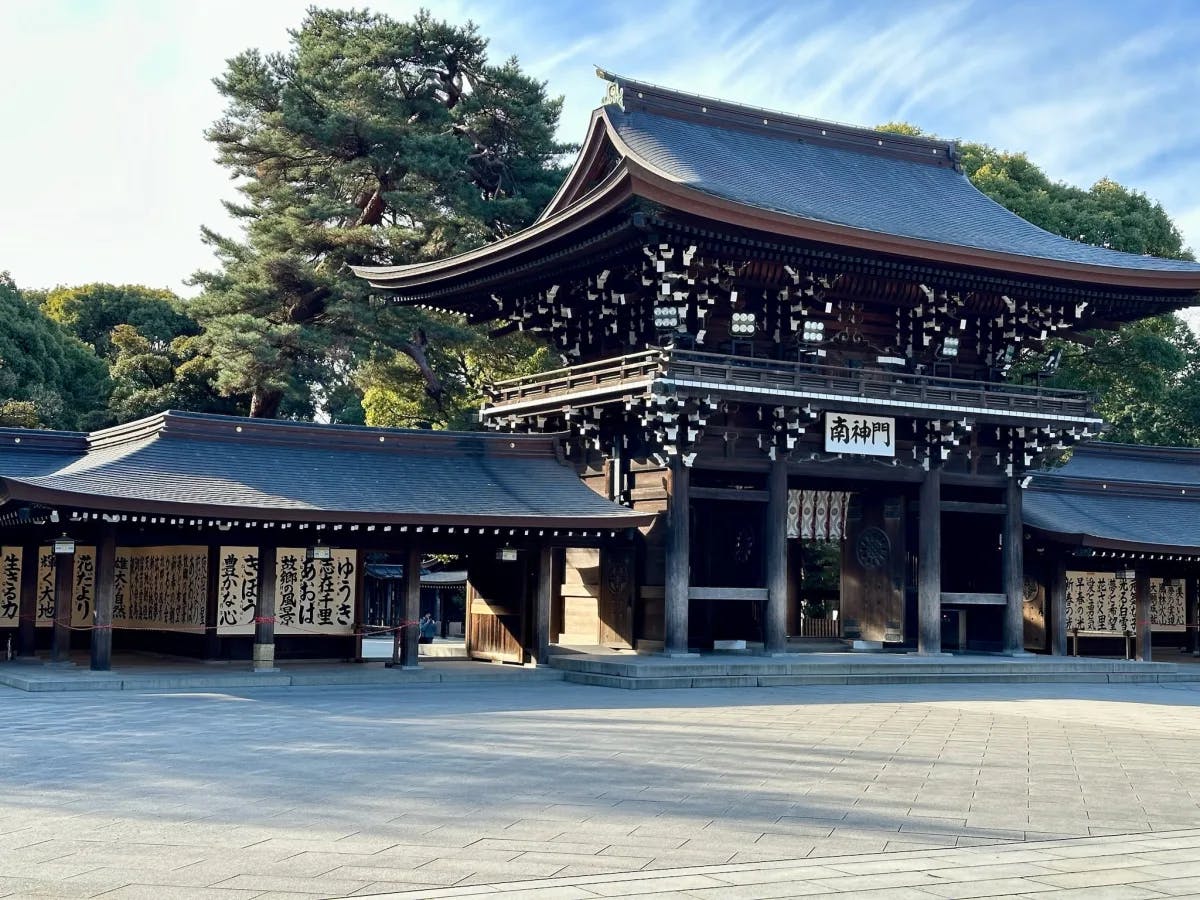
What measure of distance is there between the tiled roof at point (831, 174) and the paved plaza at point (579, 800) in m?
14.5

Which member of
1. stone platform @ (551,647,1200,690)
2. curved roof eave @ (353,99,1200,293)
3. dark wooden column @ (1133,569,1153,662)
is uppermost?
curved roof eave @ (353,99,1200,293)

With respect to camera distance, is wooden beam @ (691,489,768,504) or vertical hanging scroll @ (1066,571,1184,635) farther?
vertical hanging scroll @ (1066,571,1184,635)

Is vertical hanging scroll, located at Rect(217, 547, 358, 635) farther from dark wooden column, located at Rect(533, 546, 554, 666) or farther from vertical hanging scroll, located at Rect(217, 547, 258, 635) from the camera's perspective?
dark wooden column, located at Rect(533, 546, 554, 666)

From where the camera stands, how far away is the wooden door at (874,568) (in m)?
34.9

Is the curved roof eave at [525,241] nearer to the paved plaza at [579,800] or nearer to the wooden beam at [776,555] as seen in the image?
the wooden beam at [776,555]

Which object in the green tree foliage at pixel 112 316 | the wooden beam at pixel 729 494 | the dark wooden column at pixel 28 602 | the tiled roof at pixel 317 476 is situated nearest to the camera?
the tiled roof at pixel 317 476

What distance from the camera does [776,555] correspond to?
3112 centimetres

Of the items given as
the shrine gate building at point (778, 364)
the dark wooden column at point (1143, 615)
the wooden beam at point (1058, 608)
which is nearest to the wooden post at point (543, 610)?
the shrine gate building at point (778, 364)

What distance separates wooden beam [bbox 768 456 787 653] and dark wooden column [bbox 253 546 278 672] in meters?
11.5

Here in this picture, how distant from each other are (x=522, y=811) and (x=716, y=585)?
74.2 ft

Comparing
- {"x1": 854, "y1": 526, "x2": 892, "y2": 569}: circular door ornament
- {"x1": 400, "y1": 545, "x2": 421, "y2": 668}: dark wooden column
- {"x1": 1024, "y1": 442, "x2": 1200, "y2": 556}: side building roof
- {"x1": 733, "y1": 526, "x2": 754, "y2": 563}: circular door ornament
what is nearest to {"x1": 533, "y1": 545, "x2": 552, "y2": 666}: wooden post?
{"x1": 400, "y1": 545, "x2": 421, "y2": 668}: dark wooden column

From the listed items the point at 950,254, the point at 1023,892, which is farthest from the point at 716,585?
the point at 1023,892

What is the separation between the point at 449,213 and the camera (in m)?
47.5

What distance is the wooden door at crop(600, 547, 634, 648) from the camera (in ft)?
105
